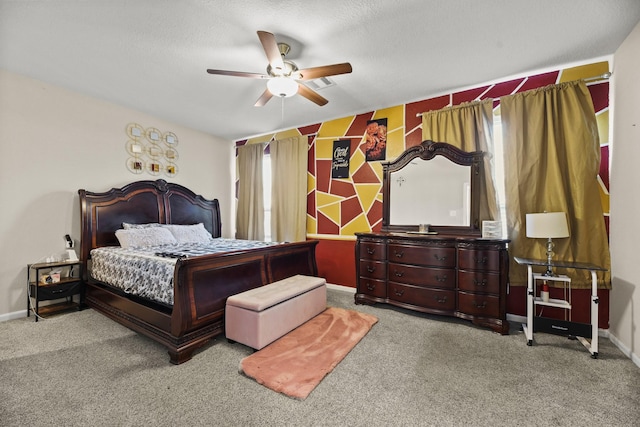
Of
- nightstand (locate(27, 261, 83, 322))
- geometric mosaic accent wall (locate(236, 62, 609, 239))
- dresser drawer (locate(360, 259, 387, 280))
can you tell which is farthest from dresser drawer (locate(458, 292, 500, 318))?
nightstand (locate(27, 261, 83, 322))

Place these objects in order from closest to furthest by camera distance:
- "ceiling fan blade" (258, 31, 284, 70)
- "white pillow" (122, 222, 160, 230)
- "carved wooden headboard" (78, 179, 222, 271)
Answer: "ceiling fan blade" (258, 31, 284, 70) < "carved wooden headboard" (78, 179, 222, 271) < "white pillow" (122, 222, 160, 230)

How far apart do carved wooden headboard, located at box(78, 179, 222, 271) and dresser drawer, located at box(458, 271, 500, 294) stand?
4.14 m

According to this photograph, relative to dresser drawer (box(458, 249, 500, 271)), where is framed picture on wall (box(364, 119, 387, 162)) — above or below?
above

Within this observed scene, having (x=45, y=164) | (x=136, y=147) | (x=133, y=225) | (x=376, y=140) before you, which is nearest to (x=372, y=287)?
(x=376, y=140)

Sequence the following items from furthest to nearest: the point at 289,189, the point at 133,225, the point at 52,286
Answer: the point at 289,189 → the point at 133,225 → the point at 52,286

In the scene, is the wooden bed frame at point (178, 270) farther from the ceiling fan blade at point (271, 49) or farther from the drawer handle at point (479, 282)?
the drawer handle at point (479, 282)

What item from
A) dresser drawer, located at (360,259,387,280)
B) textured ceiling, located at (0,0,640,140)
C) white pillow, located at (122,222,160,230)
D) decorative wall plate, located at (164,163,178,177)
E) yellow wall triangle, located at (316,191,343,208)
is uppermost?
textured ceiling, located at (0,0,640,140)

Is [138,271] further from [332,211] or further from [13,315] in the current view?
[332,211]

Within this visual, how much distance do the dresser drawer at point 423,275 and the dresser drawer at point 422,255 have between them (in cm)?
6

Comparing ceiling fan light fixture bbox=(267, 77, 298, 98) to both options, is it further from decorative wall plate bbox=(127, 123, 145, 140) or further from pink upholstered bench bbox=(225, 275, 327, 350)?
decorative wall plate bbox=(127, 123, 145, 140)

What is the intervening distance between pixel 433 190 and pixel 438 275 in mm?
1115

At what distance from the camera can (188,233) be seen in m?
4.11

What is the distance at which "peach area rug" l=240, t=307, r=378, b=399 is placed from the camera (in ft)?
5.89

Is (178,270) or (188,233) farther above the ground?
(188,233)
